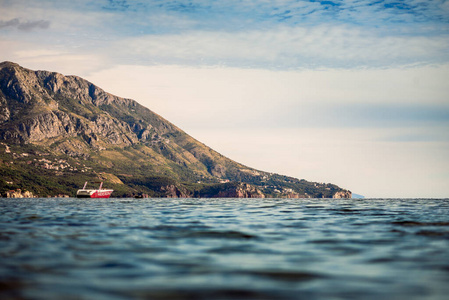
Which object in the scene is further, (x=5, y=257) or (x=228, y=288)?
(x=5, y=257)

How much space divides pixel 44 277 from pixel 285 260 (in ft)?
37.9

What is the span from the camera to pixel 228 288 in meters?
15.0

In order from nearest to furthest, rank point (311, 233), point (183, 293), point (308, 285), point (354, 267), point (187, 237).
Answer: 1. point (183, 293)
2. point (308, 285)
3. point (354, 267)
4. point (187, 237)
5. point (311, 233)

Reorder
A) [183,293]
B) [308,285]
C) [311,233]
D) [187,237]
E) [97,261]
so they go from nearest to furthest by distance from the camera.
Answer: [183,293] → [308,285] → [97,261] → [187,237] → [311,233]

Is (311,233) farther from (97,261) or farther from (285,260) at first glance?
(97,261)

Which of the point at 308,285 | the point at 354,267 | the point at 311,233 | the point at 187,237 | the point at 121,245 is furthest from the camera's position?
the point at 311,233

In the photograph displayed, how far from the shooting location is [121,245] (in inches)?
1041

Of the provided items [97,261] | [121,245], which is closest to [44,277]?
[97,261]

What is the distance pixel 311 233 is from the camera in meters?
34.0

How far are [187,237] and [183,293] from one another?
16890mm

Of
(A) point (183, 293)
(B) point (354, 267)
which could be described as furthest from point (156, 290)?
(B) point (354, 267)

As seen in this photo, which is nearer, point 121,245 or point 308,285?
point 308,285

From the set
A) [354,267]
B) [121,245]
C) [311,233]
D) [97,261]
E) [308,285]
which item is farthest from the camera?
[311,233]

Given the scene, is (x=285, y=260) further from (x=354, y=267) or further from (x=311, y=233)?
(x=311, y=233)
